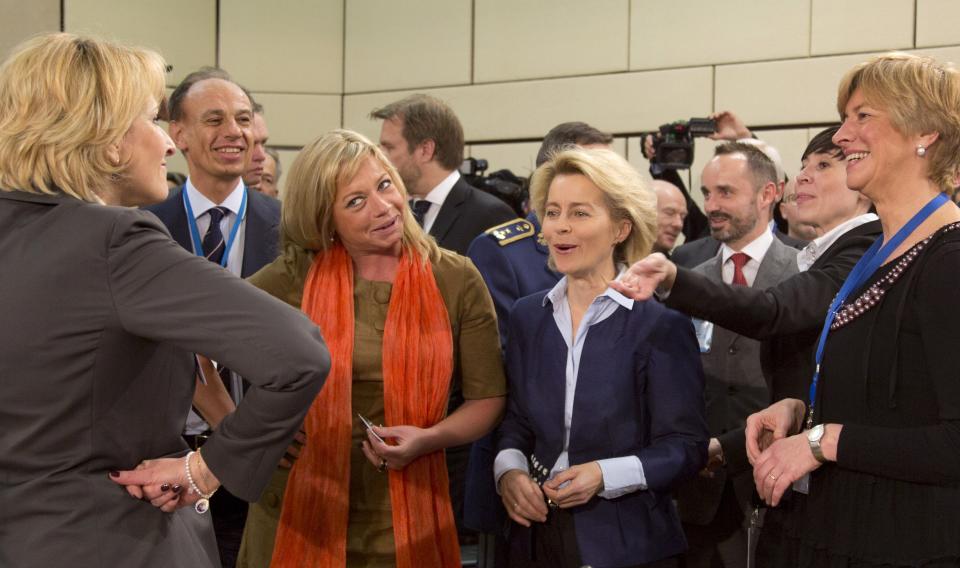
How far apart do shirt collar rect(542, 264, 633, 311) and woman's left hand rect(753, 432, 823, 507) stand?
52 cm

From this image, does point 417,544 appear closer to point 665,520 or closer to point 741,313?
point 665,520

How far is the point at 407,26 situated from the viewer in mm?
A: 6449

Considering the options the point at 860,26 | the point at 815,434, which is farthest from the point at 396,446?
the point at 860,26

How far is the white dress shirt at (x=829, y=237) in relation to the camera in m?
2.30

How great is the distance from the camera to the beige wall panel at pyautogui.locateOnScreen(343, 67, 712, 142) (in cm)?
554

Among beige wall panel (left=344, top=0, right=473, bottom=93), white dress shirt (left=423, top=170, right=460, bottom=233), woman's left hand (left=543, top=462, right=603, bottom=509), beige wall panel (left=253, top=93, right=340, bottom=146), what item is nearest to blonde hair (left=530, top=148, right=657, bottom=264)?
woman's left hand (left=543, top=462, right=603, bottom=509)

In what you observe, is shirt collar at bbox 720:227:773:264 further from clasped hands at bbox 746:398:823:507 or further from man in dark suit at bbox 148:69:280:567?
man in dark suit at bbox 148:69:280:567

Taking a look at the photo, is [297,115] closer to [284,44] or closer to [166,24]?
[284,44]

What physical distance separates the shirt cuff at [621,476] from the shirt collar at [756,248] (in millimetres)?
1425

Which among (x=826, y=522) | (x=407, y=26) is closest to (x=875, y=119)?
(x=826, y=522)

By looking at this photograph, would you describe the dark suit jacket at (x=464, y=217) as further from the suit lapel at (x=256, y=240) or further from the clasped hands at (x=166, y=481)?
the clasped hands at (x=166, y=481)

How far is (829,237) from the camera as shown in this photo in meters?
2.47

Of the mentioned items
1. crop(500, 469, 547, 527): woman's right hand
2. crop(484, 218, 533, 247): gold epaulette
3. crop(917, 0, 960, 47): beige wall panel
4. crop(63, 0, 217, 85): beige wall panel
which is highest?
crop(63, 0, 217, 85): beige wall panel

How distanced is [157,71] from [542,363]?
1.10 meters
